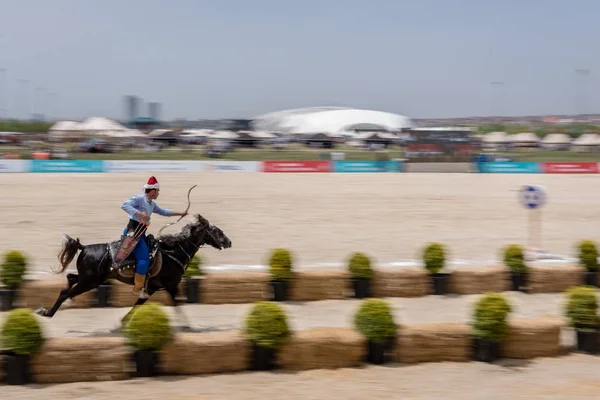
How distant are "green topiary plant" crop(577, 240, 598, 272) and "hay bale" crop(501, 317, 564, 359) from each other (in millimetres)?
4301

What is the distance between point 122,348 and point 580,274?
8.75 metres

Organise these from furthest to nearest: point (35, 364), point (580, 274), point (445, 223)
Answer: point (445, 223) → point (580, 274) → point (35, 364)

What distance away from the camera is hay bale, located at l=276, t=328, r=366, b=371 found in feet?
27.7

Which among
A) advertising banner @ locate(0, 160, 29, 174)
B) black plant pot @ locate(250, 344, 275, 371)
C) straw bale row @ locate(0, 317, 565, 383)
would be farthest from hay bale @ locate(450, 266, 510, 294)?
advertising banner @ locate(0, 160, 29, 174)

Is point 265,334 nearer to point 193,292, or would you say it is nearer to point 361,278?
point 193,292

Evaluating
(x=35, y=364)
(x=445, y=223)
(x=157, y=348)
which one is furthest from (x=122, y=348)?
(x=445, y=223)

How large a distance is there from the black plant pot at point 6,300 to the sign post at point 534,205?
10.3m

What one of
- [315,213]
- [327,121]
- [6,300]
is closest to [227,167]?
[315,213]

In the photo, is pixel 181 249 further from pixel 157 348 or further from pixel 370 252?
pixel 370 252

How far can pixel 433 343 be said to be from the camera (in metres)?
8.90

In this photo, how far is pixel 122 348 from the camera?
8039 millimetres

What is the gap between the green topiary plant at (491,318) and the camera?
8938 millimetres

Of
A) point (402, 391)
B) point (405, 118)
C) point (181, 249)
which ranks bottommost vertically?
point (402, 391)

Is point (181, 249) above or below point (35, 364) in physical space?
above
